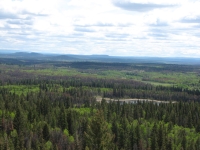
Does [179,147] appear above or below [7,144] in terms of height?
below

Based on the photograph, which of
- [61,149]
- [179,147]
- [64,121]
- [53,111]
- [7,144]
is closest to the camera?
[7,144]

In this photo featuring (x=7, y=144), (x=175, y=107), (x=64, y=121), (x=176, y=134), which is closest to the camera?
(x=7, y=144)

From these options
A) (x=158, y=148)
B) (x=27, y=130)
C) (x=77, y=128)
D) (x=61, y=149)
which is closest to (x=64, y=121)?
(x=77, y=128)

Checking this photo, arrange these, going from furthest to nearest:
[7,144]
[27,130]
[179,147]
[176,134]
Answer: [176,134], [27,130], [179,147], [7,144]

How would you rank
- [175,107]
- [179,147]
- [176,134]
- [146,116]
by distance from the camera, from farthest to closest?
[175,107]
[146,116]
[176,134]
[179,147]

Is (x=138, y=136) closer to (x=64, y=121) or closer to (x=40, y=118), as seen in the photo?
(x=64, y=121)

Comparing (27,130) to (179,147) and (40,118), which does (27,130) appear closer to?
(40,118)

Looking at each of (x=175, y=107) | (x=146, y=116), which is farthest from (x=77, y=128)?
(x=175, y=107)

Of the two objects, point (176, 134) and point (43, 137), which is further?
point (176, 134)

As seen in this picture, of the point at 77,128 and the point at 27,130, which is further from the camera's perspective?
the point at 77,128
